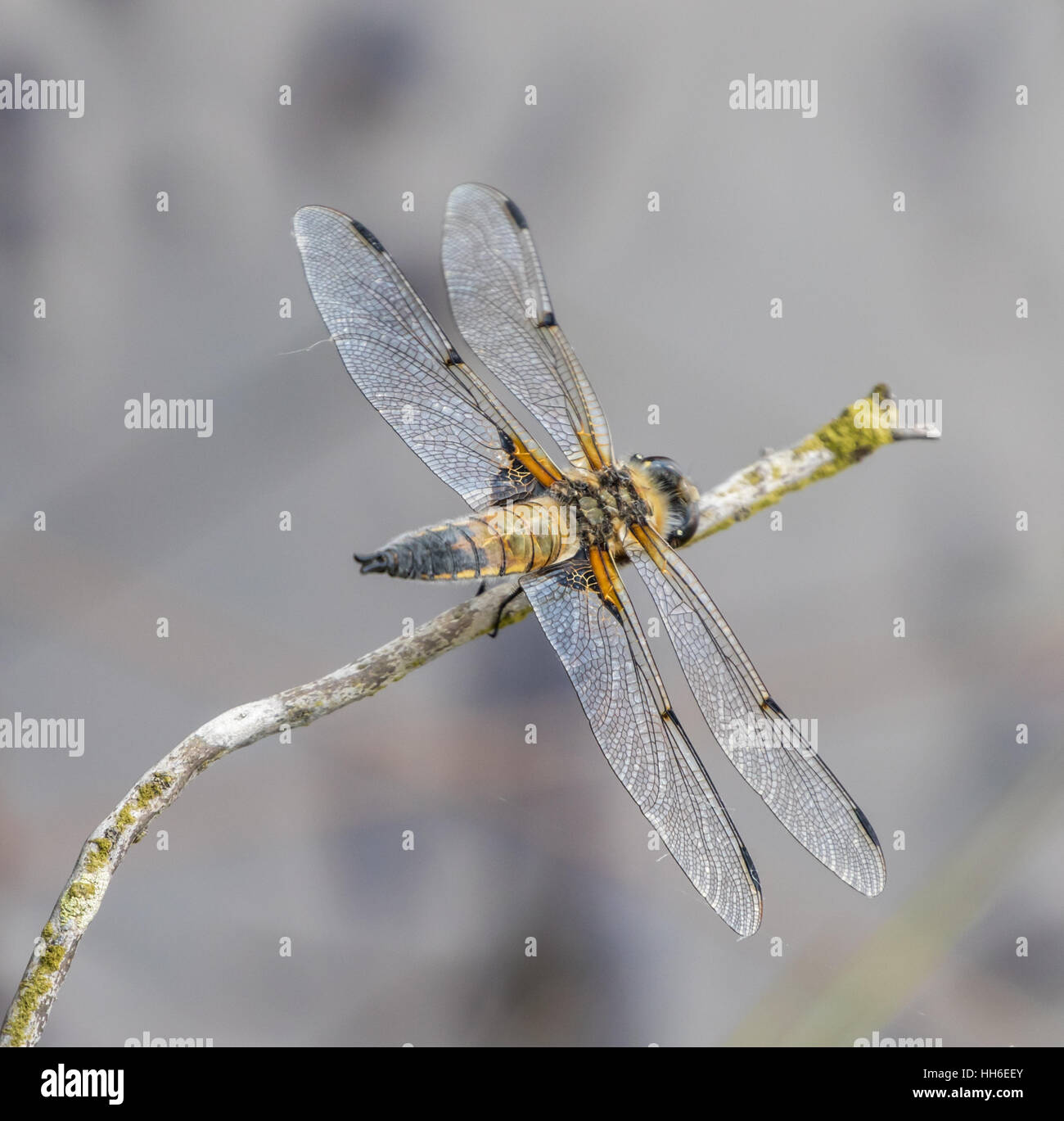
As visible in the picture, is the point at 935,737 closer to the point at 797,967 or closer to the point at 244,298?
the point at 797,967

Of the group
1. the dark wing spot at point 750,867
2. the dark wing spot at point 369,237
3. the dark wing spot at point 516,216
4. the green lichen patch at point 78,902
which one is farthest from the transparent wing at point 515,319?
the green lichen patch at point 78,902

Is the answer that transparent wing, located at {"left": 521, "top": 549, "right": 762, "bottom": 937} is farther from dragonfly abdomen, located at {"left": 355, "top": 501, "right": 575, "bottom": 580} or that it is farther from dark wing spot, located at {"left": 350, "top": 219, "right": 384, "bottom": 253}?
dark wing spot, located at {"left": 350, "top": 219, "right": 384, "bottom": 253}

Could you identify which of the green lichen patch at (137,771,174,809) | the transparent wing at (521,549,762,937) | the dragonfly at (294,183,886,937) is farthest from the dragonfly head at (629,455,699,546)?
the green lichen patch at (137,771,174,809)

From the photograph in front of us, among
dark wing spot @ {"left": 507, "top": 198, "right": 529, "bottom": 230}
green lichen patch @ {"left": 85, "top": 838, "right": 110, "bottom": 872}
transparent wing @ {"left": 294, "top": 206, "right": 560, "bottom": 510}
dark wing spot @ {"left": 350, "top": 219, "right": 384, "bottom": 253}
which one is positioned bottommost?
green lichen patch @ {"left": 85, "top": 838, "right": 110, "bottom": 872}

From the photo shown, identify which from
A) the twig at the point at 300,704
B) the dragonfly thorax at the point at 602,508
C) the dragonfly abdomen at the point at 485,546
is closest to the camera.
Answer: the twig at the point at 300,704

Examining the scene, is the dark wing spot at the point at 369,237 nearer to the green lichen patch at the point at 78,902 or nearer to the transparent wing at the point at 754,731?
the transparent wing at the point at 754,731

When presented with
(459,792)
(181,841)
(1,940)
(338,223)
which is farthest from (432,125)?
(1,940)

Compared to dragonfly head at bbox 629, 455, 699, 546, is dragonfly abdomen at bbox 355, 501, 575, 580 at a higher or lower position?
lower

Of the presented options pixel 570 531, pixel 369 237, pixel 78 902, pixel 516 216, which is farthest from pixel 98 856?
pixel 516 216

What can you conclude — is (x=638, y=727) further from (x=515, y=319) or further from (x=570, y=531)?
(x=515, y=319)
